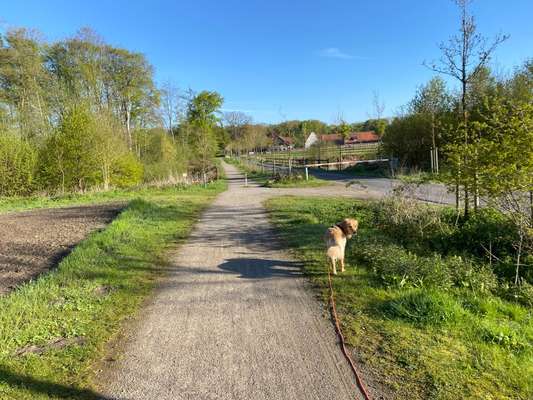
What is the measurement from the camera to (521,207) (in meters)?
5.77

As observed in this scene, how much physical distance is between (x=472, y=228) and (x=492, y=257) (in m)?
1.00

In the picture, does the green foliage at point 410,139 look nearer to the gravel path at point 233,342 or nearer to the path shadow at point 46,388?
the gravel path at point 233,342

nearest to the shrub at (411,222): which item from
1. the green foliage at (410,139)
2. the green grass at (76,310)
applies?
the green grass at (76,310)

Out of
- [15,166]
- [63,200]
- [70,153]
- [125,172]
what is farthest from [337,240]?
[125,172]

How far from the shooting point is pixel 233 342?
11.4 ft

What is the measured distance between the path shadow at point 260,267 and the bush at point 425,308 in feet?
5.86

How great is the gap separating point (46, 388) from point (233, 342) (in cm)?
167

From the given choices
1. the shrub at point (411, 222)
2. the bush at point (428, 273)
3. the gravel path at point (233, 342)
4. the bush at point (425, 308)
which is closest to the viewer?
the gravel path at point (233, 342)

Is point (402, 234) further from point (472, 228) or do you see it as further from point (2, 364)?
point (2, 364)

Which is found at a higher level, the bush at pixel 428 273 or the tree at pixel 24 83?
the tree at pixel 24 83

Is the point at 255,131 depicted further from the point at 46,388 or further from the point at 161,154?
the point at 46,388

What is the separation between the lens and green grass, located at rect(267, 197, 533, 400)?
2695 millimetres

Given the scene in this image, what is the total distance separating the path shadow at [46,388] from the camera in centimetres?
273

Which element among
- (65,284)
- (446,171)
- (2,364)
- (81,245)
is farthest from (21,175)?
(446,171)
